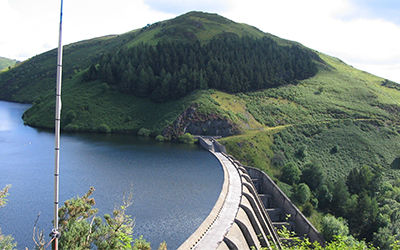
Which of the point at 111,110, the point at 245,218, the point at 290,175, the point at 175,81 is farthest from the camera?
the point at 175,81

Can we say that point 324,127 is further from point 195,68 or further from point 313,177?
point 195,68

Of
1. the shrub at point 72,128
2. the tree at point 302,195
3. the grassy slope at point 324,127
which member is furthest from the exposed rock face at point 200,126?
the tree at point 302,195

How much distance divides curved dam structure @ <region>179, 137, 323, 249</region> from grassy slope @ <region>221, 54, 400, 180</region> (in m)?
11.8

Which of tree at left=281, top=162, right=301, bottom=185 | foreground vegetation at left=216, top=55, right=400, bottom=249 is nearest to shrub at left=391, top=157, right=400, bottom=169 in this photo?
foreground vegetation at left=216, top=55, right=400, bottom=249

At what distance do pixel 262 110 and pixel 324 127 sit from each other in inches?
708

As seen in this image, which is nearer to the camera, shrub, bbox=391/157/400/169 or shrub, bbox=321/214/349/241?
shrub, bbox=321/214/349/241

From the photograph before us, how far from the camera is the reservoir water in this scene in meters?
34.3

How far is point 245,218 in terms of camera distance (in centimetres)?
3688

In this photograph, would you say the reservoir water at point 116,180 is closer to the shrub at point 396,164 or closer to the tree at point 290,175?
the tree at point 290,175

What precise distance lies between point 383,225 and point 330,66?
107 meters

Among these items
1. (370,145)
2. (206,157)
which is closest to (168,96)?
(206,157)

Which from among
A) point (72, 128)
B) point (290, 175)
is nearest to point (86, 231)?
point (290, 175)

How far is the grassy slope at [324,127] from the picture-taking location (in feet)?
241

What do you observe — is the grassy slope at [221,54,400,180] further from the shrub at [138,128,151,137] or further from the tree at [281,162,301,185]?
the shrub at [138,128,151,137]
